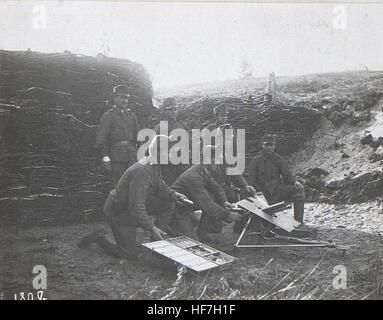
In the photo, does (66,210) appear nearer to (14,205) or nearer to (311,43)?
(14,205)

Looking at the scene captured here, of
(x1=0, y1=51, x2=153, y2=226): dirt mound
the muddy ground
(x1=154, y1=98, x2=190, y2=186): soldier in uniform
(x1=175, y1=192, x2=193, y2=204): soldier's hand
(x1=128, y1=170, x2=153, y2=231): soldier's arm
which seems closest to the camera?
the muddy ground

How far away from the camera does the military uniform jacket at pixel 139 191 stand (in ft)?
13.2

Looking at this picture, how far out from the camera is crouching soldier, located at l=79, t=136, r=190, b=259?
406 cm

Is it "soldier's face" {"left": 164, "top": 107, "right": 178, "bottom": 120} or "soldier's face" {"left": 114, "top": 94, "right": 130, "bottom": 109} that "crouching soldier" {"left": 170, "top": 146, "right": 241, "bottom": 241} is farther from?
"soldier's face" {"left": 114, "top": 94, "right": 130, "bottom": 109}

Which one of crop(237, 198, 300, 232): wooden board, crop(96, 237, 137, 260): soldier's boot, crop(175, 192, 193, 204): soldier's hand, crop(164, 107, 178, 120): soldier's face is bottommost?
crop(96, 237, 137, 260): soldier's boot

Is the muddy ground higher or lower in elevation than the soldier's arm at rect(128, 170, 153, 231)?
lower

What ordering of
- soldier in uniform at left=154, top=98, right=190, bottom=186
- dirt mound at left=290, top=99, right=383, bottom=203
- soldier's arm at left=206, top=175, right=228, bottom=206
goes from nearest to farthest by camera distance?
soldier's arm at left=206, top=175, right=228, bottom=206 → soldier in uniform at left=154, top=98, right=190, bottom=186 → dirt mound at left=290, top=99, right=383, bottom=203

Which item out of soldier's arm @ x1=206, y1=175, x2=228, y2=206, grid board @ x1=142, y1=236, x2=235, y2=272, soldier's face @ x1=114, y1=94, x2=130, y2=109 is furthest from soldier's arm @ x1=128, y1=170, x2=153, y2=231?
soldier's face @ x1=114, y1=94, x2=130, y2=109

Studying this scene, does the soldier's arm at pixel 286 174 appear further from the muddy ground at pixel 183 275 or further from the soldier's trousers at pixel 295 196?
the muddy ground at pixel 183 275

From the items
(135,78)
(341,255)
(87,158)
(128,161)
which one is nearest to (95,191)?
(87,158)

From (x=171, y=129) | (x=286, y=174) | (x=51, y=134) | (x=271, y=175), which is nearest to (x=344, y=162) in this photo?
(x=286, y=174)

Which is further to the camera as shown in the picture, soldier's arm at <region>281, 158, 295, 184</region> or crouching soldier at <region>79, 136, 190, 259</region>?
soldier's arm at <region>281, 158, 295, 184</region>

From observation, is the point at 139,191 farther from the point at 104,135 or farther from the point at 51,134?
the point at 51,134

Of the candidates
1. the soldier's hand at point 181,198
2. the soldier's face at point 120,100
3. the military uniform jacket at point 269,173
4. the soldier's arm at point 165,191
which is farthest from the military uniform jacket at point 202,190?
the soldier's face at point 120,100
